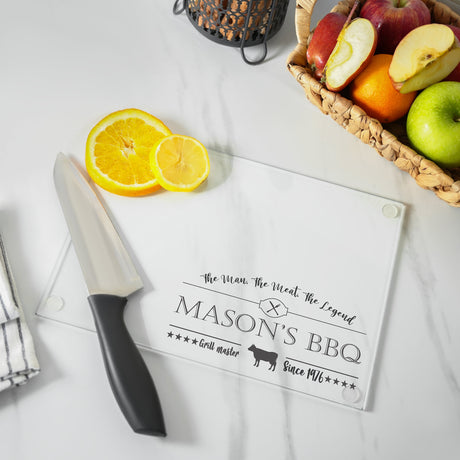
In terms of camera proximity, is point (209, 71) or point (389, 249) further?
point (209, 71)

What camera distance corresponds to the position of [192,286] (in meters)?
0.66

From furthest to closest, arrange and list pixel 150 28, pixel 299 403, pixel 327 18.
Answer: pixel 150 28 → pixel 327 18 → pixel 299 403

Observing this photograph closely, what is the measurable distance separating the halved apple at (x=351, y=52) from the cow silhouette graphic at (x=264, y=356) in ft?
1.23

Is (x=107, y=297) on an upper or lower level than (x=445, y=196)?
lower

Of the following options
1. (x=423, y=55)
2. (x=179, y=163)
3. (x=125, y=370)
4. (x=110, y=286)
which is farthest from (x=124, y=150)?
(x=423, y=55)

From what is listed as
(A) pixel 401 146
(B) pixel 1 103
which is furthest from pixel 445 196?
(B) pixel 1 103

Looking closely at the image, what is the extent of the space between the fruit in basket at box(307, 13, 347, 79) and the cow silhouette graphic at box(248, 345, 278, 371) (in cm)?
40

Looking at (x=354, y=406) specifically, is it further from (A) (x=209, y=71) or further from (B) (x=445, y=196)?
(A) (x=209, y=71)

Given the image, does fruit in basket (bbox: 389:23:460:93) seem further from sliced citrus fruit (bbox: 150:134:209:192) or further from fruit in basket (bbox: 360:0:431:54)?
sliced citrus fruit (bbox: 150:134:209:192)

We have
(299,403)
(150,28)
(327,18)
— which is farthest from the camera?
(150,28)

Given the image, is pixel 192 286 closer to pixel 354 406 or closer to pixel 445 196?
pixel 354 406

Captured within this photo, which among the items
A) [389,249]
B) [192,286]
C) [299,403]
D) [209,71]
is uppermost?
[209,71]

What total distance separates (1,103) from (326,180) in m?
0.50

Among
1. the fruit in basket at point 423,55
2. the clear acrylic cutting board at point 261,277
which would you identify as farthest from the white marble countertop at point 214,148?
the fruit in basket at point 423,55
